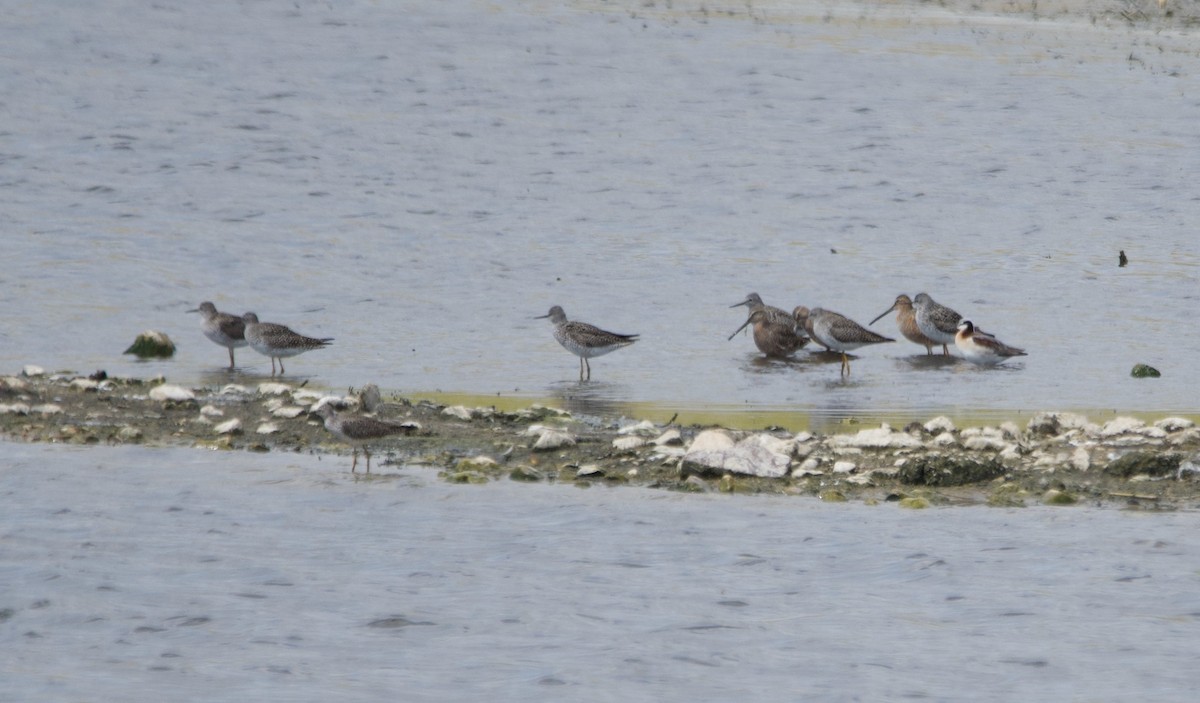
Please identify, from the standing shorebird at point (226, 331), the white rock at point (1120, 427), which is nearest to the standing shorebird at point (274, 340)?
the standing shorebird at point (226, 331)

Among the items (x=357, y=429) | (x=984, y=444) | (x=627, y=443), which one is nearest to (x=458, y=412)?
(x=357, y=429)

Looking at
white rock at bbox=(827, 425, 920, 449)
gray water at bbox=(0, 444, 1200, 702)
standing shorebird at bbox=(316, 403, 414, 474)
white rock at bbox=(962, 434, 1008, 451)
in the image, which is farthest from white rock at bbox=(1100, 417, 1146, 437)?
standing shorebird at bbox=(316, 403, 414, 474)

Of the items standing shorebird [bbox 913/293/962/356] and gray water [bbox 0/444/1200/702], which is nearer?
gray water [bbox 0/444/1200/702]

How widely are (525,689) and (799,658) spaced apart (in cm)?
132

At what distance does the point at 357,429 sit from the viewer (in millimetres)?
12016

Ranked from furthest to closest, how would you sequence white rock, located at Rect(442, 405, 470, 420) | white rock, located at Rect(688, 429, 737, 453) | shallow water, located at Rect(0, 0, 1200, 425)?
shallow water, located at Rect(0, 0, 1200, 425) < white rock, located at Rect(442, 405, 470, 420) < white rock, located at Rect(688, 429, 737, 453)

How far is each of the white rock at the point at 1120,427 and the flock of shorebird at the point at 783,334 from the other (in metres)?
5.26

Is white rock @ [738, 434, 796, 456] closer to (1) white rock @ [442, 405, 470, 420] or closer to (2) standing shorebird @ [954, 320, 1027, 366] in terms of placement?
(1) white rock @ [442, 405, 470, 420]

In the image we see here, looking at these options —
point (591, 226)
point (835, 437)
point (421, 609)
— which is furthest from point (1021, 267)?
point (421, 609)

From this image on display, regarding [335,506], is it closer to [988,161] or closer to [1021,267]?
[1021,267]

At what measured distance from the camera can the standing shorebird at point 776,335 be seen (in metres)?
18.6

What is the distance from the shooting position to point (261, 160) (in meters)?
30.7

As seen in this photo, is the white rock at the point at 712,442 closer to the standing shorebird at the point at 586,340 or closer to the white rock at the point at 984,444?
the white rock at the point at 984,444

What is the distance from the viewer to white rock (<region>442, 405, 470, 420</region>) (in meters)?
13.6
